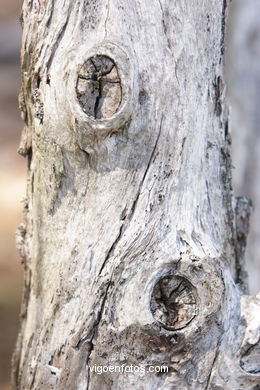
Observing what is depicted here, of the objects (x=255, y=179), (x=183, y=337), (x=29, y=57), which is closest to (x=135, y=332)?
(x=183, y=337)

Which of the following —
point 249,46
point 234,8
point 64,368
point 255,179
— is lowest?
point 64,368

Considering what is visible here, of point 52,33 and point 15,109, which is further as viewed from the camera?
point 15,109

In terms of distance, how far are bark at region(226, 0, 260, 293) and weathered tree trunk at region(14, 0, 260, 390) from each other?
2.12 m

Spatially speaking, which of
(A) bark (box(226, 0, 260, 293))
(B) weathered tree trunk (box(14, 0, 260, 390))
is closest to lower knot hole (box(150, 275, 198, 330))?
(B) weathered tree trunk (box(14, 0, 260, 390))

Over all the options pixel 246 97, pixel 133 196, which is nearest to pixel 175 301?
pixel 133 196

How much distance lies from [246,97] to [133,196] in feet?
7.57

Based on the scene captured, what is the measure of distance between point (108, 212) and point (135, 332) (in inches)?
10.0

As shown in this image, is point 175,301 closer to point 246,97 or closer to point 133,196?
point 133,196

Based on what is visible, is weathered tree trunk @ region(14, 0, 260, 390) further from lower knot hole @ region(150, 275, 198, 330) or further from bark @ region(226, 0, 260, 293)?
bark @ region(226, 0, 260, 293)

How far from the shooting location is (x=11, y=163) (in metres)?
6.02

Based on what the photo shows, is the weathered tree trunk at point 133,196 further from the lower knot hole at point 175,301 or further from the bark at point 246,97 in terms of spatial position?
the bark at point 246,97

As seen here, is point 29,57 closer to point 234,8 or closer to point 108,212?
point 108,212

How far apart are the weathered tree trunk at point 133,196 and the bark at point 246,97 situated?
2.12m

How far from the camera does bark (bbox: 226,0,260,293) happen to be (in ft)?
11.7
